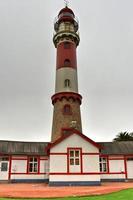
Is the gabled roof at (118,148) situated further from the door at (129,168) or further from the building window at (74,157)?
the building window at (74,157)

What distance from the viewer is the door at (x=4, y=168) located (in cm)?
2440

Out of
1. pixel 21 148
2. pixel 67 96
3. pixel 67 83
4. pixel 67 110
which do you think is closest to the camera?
pixel 67 110

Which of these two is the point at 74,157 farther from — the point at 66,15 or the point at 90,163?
the point at 66,15

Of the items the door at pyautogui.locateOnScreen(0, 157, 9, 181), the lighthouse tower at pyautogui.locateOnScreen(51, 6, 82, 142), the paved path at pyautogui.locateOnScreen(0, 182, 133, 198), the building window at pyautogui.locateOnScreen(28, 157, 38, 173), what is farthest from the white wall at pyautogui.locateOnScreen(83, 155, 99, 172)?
the door at pyautogui.locateOnScreen(0, 157, 9, 181)

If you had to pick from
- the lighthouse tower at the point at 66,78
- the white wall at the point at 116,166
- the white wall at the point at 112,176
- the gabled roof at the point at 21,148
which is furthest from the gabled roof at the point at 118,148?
the gabled roof at the point at 21,148

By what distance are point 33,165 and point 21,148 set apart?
213 cm

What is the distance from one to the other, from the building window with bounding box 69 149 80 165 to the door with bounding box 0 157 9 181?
718 centimetres

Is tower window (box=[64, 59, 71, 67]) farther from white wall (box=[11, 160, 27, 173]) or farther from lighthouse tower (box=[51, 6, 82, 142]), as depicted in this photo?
white wall (box=[11, 160, 27, 173])

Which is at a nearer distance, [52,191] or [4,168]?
[52,191]

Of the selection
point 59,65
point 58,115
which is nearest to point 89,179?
point 58,115

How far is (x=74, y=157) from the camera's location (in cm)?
2080

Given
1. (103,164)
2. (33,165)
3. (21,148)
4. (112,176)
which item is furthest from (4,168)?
(112,176)

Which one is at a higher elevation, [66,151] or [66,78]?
[66,78]

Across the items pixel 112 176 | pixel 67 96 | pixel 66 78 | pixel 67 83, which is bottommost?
pixel 112 176
